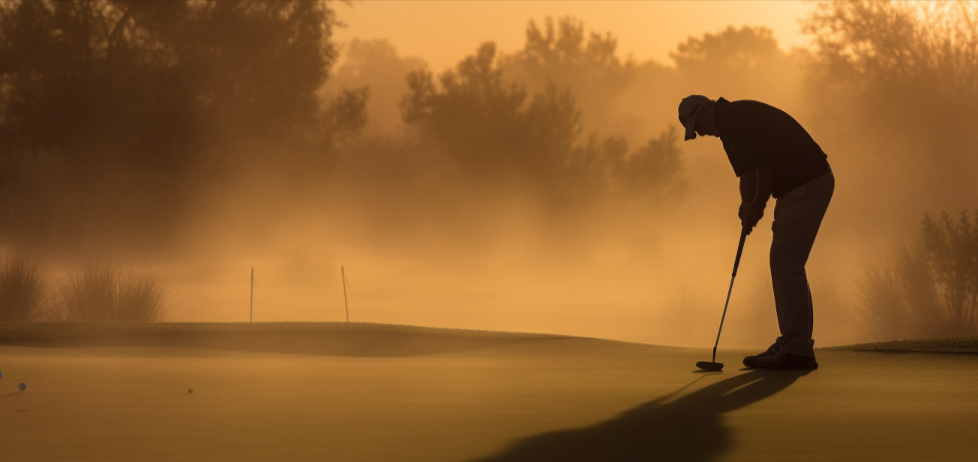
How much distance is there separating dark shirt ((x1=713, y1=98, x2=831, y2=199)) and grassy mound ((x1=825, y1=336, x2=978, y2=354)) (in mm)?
1861

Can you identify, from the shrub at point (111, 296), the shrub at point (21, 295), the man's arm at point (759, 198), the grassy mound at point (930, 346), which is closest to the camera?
the man's arm at point (759, 198)

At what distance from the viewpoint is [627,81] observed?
50375 mm

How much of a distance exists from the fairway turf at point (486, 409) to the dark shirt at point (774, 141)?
115cm

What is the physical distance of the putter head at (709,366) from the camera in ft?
23.2

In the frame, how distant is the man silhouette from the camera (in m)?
7.04

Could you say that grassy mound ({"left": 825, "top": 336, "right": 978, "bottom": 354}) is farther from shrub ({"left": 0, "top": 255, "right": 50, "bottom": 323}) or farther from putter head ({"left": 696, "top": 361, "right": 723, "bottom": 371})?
shrub ({"left": 0, "top": 255, "right": 50, "bottom": 323})

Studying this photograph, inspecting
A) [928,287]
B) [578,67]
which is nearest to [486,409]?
[928,287]

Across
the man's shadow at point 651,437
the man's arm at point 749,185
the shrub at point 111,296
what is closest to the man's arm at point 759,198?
the man's arm at point 749,185

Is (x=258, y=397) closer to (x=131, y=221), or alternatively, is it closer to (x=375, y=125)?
(x=131, y=221)

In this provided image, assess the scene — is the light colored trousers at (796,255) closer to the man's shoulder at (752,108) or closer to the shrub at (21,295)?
the man's shoulder at (752,108)

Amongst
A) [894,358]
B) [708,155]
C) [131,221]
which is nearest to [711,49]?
[708,155]

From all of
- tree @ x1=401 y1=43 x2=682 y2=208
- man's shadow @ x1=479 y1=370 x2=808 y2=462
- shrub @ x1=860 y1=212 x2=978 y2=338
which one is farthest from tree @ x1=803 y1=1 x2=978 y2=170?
man's shadow @ x1=479 y1=370 x2=808 y2=462

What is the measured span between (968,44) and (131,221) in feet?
63.9

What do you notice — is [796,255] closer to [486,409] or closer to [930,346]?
[930,346]
